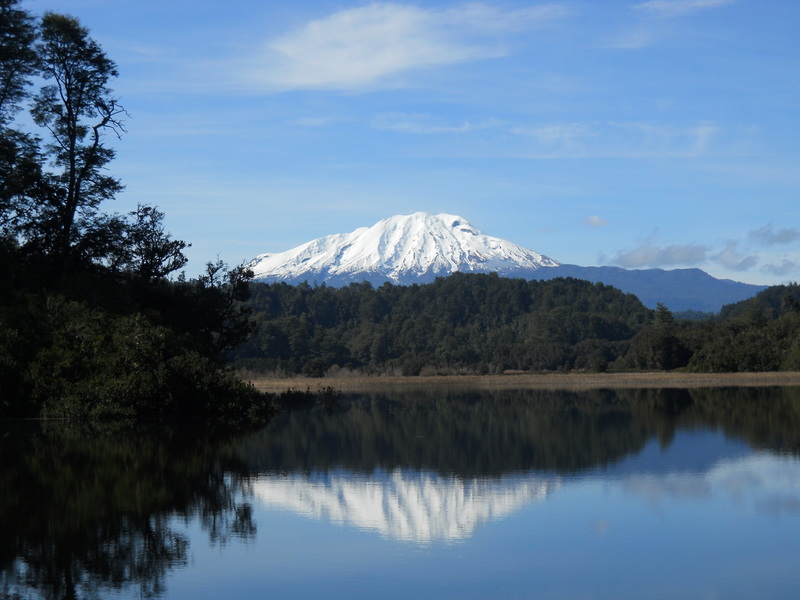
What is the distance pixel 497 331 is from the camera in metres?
124

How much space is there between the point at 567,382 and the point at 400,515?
178ft

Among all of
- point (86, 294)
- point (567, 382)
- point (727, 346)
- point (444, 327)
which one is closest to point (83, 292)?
point (86, 294)

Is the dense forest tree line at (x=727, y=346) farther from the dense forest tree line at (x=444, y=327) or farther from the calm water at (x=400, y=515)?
the calm water at (x=400, y=515)

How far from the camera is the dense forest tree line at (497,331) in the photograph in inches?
2958

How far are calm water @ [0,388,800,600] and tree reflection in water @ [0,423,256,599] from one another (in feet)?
0.14

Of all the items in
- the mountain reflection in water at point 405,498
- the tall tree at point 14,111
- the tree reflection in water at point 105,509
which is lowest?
the mountain reflection in water at point 405,498

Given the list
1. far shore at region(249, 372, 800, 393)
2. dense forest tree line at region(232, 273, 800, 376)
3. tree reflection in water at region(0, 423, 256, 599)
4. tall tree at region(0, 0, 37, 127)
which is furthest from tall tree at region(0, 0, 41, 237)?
dense forest tree line at region(232, 273, 800, 376)

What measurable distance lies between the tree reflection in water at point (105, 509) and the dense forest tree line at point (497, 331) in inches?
2167

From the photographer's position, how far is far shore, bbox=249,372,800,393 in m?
59.0

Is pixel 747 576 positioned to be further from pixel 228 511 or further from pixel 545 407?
pixel 545 407

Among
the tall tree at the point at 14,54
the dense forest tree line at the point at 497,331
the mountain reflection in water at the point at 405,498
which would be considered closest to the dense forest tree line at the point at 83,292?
the tall tree at the point at 14,54

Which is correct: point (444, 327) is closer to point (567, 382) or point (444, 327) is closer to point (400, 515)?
point (567, 382)

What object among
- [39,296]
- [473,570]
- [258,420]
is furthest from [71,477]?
[39,296]

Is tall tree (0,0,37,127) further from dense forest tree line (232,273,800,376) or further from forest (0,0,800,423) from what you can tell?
dense forest tree line (232,273,800,376)
